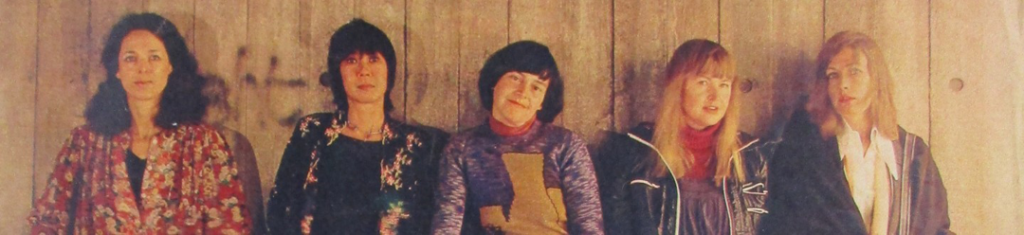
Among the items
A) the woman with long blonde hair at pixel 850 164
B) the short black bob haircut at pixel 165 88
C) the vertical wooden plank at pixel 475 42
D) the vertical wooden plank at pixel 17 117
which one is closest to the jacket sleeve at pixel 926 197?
the woman with long blonde hair at pixel 850 164

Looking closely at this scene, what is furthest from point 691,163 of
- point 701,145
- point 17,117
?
point 17,117

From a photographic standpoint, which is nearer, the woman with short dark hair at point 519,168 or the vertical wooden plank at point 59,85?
the woman with short dark hair at point 519,168

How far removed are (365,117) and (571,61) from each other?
482 mm

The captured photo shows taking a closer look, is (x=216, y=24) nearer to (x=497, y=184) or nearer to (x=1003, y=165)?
(x=497, y=184)

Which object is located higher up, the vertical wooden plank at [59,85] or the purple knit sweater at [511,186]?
the vertical wooden plank at [59,85]

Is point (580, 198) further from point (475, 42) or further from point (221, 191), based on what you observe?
point (221, 191)

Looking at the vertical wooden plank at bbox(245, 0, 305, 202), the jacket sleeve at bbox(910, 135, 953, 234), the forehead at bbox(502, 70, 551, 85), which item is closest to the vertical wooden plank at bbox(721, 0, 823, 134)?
the jacket sleeve at bbox(910, 135, 953, 234)

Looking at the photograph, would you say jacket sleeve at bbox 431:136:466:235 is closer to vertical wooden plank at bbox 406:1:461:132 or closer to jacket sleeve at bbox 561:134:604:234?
vertical wooden plank at bbox 406:1:461:132

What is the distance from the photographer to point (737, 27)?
1.96m

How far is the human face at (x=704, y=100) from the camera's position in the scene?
6.23 feet

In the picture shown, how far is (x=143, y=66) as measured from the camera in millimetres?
1916

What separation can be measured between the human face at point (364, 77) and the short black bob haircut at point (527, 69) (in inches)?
8.8

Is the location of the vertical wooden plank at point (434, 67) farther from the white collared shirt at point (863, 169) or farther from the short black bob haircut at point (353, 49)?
the white collared shirt at point (863, 169)

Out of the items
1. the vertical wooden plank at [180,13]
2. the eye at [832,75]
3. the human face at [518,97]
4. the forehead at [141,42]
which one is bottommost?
the human face at [518,97]
